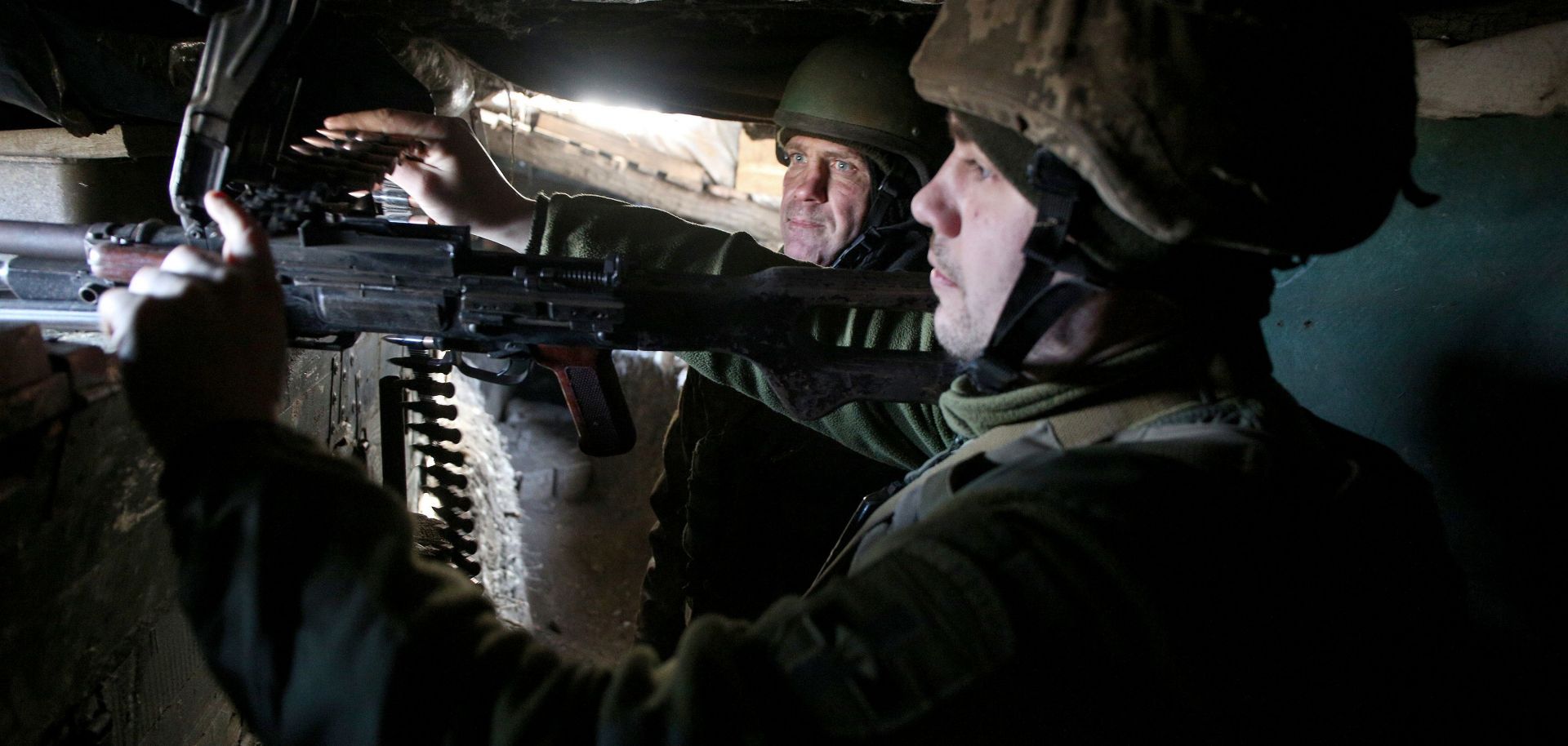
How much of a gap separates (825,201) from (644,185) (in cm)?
345

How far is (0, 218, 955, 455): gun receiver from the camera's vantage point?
4.81 feet

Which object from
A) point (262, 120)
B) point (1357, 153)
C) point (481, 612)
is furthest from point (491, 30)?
point (1357, 153)

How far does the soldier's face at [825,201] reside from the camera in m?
2.66

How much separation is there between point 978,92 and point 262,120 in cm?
143

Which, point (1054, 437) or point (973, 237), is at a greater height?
point (973, 237)

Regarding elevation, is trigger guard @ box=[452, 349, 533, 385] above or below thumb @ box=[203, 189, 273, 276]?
below

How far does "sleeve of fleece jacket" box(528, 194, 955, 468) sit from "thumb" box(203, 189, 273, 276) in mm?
818

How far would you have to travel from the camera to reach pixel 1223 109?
0.96m

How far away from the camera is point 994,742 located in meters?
0.83

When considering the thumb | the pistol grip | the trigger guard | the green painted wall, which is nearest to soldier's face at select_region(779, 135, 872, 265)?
the pistol grip

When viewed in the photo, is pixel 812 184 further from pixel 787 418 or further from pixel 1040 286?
pixel 1040 286

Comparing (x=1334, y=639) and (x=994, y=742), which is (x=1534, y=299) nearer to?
(x=1334, y=639)

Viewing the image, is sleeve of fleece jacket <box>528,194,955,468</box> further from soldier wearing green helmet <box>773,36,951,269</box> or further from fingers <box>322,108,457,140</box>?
soldier wearing green helmet <box>773,36,951,269</box>

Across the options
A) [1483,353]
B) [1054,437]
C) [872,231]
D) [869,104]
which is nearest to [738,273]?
[872,231]
